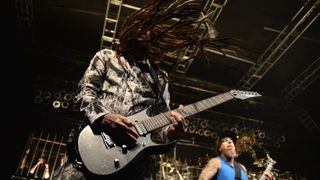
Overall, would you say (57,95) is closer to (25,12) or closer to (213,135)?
(25,12)

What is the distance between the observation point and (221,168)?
491 centimetres

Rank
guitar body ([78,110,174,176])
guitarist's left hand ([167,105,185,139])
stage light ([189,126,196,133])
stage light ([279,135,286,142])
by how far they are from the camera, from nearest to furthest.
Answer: guitar body ([78,110,174,176]) → guitarist's left hand ([167,105,185,139]) → stage light ([189,126,196,133]) → stage light ([279,135,286,142])

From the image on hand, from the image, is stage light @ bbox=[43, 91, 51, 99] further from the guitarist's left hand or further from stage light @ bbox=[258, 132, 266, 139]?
the guitarist's left hand

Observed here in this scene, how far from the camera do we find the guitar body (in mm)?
1693

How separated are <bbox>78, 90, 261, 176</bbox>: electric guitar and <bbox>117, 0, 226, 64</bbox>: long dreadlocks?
0.75m

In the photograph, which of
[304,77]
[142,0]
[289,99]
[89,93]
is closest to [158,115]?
[89,93]

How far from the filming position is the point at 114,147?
1826 mm

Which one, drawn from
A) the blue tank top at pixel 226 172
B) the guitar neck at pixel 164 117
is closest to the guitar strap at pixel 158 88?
the guitar neck at pixel 164 117

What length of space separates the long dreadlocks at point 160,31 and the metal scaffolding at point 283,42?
4.09m

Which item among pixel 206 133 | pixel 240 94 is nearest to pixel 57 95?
pixel 206 133

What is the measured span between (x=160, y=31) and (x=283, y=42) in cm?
479

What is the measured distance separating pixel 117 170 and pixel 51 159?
22.8 ft

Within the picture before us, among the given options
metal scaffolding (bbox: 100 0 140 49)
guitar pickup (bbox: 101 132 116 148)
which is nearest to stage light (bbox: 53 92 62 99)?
metal scaffolding (bbox: 100 0 140 49)

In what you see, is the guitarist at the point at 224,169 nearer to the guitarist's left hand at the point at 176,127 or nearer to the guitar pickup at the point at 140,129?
the guitarist's left hand at the point at 176,127
